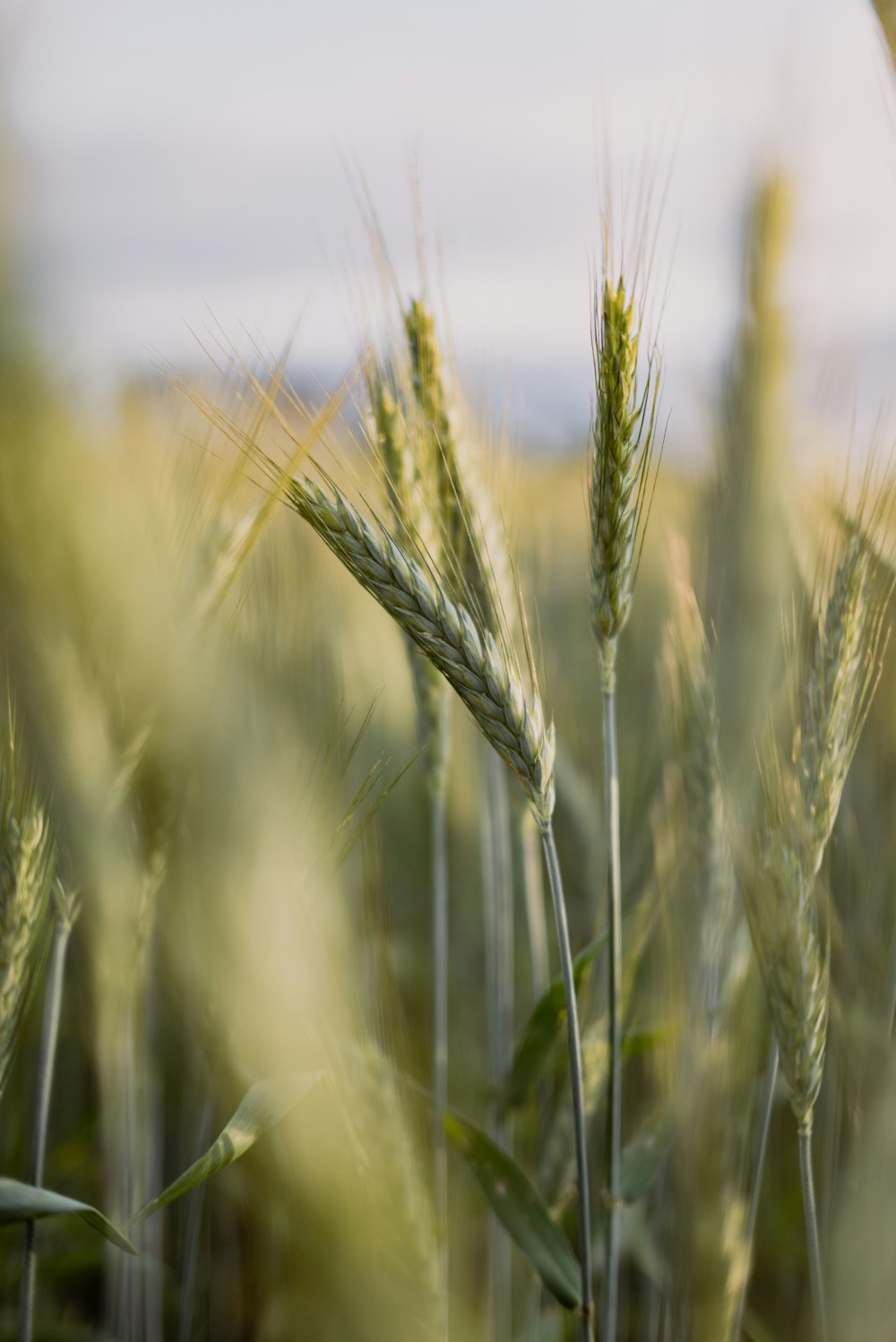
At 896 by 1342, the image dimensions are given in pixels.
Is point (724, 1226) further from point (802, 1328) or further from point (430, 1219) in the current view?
point (802, 1328)

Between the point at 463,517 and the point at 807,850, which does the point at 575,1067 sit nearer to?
the point at 807,850

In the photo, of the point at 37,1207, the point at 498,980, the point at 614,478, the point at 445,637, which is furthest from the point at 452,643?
the point at 498,980

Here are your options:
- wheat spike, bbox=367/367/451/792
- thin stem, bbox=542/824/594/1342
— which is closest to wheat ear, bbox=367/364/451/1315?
wheat spike, bbox=367/367/451/792

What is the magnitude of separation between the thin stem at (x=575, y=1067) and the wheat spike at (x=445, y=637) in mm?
30

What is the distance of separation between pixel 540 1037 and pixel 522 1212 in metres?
0.12

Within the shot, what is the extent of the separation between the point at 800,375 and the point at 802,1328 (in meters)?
0.99

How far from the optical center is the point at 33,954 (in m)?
0.62

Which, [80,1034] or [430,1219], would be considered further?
[80,1034]

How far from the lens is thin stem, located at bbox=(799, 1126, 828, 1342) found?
22.4 inches

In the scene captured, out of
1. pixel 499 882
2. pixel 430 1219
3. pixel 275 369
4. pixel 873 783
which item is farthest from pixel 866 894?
pixel 275 369

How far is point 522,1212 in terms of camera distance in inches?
26.5

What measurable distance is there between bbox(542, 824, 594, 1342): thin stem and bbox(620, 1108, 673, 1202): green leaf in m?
0.13

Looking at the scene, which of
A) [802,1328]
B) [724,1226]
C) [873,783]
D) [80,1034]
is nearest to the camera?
[724,1226]

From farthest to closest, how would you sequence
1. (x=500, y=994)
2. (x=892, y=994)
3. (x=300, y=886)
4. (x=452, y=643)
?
(x=500, y=994) → (x=892, y=994) → (x=300, y=886) → (x=452, y=643)
